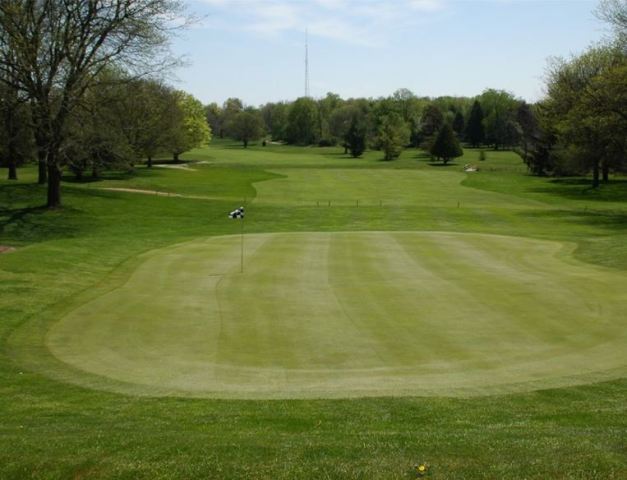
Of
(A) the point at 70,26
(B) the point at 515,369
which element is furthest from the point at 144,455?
(A) the point at 70,26

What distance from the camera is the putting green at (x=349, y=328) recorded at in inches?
496

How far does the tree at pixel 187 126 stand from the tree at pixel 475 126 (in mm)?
72456

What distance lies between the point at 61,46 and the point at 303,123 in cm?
14188

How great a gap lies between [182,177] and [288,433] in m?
70.6

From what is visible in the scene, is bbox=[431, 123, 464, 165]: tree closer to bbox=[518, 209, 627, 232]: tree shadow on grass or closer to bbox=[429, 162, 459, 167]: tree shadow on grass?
bbox=[429, 162, 459, 167]: tree shadow on grass

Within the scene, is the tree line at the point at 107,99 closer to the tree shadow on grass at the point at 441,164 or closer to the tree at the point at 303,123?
the tree shadow on grass at the point at 441,164

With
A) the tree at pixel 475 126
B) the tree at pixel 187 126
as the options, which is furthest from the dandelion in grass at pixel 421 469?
the tree at pixel 475 126

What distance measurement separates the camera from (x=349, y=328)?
1565 centimetres

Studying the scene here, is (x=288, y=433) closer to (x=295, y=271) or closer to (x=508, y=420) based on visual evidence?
(x=508, y=420)

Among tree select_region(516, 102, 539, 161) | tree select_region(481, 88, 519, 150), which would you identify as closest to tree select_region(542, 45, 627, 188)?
tree select_region(516, 102, 539, 161)

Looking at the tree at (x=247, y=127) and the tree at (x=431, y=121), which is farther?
the tree at (x=247, y=127)

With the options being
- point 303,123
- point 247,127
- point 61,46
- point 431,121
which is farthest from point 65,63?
point 303,123

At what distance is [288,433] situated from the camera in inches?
369

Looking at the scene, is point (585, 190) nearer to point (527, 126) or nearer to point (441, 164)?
point (527, 126)
